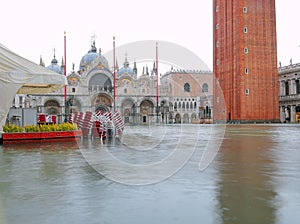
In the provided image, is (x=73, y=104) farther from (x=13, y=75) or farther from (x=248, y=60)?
(x=13, y=75)

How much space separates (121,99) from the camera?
6244cm

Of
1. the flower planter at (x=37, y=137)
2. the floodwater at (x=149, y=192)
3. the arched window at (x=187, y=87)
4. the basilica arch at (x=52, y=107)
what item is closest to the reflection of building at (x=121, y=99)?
the basilica arch at (x=52, y=107)

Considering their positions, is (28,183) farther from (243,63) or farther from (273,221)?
(243,63)

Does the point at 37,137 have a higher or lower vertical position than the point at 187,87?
lower

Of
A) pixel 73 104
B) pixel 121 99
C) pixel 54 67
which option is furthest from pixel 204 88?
pixel 54 67

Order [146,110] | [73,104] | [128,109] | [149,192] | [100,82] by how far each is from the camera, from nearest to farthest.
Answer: [149,192] < [73,104] < [100,82] < [128,109] < [146,110]

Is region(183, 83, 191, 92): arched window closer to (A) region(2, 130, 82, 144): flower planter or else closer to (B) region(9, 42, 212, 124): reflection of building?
(B) region(9, 42, 212, 124): reflection of building

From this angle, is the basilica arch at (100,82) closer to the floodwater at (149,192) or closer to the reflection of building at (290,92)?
the reflection of building at (290,92)

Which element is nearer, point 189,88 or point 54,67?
point 54,67

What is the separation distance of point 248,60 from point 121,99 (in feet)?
86.4

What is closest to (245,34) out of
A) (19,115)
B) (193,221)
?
Answer: (19,115)

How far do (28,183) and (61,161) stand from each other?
2.17m

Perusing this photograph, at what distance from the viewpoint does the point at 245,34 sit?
147 feet

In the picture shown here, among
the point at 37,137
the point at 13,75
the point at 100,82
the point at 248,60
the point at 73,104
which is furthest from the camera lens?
the point at 100,82
